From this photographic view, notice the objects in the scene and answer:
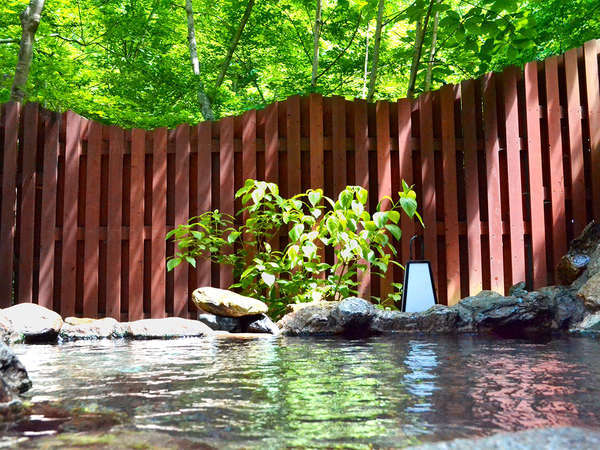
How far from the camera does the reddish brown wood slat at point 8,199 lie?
19.2ft

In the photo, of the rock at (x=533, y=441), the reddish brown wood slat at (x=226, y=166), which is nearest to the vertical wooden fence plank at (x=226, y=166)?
the reddish brown wood slat at (x=226, y=166)

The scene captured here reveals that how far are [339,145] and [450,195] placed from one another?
1.30m

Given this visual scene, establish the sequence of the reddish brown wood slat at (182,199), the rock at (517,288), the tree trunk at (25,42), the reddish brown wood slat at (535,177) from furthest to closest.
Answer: the tree trunk at (25,42), the reddish brown wood slat at (182,199), the reddish brown wood slat at (535,177), the rock at (517,288)

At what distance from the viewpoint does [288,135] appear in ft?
19.8

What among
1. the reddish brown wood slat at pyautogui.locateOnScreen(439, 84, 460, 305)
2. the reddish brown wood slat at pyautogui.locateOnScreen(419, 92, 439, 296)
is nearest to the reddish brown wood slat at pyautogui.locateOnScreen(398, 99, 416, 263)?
the reddish brown wood slat at pyautogui.locateOnScreen(419, 92, 439, 296)

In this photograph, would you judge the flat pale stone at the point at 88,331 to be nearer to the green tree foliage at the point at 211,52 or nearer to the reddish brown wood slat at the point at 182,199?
the reddish brown wood slat at the point at 182,199

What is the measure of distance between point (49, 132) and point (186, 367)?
4518 millimetres

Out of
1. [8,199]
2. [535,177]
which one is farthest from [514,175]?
[8,199]

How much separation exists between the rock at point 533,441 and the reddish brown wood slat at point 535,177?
4717 mm

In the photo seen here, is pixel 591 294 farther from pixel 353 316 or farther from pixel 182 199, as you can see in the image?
pixel 182 199

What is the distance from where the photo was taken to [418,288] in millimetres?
4754

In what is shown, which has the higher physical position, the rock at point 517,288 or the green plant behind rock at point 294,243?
the green plant behind rock at point 294,243

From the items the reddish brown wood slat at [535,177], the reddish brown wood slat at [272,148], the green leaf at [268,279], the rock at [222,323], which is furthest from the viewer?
the reddish brown wood slat at [272,148]

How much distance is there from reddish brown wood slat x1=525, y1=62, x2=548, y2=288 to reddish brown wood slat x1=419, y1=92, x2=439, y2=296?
98 centimetres
